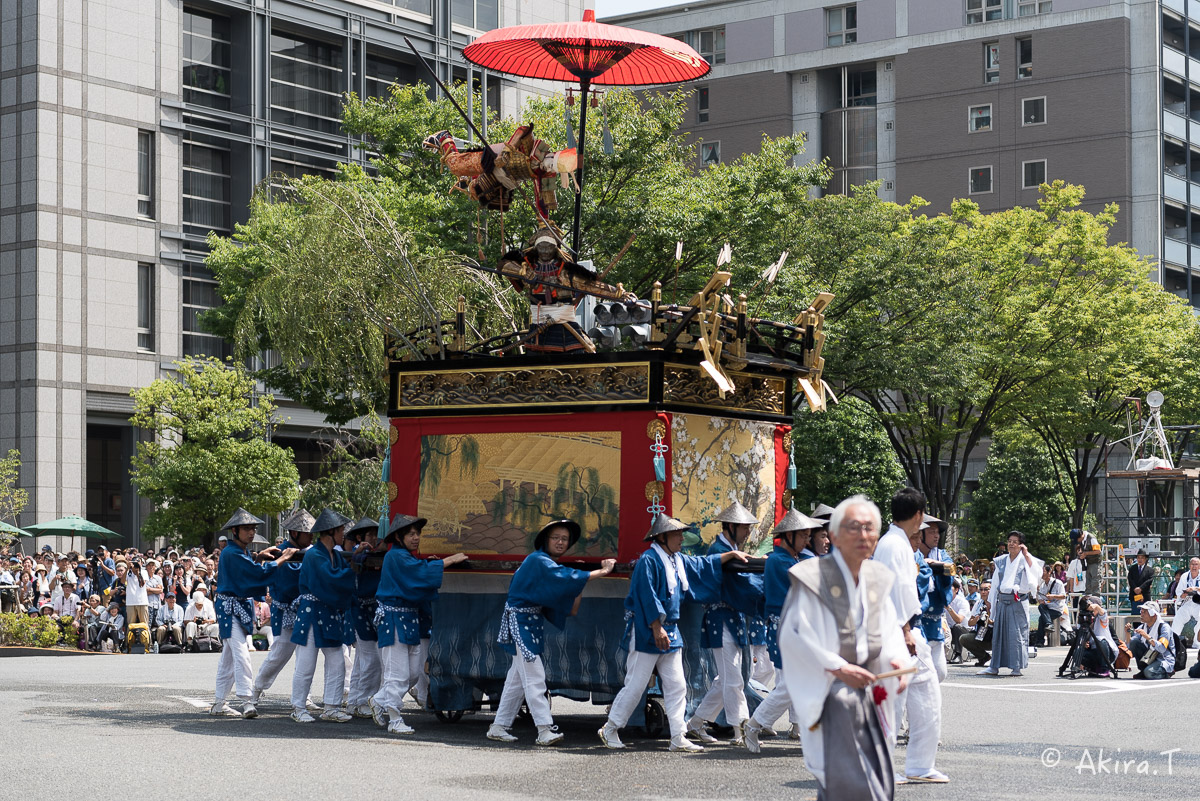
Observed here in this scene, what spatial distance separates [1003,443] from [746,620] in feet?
A: 111

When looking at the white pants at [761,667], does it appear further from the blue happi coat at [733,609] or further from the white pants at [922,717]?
the white pants at [922,717]

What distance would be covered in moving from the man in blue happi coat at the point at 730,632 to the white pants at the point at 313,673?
139 inches

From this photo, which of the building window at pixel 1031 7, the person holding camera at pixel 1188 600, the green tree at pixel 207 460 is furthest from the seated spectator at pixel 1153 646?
the building window at pixel 1031 7

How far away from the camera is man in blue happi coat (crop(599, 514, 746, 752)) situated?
38.3 feet

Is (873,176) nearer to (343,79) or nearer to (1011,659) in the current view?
(343,79)

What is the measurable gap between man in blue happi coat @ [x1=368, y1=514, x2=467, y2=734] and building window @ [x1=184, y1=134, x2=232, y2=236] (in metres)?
33.5

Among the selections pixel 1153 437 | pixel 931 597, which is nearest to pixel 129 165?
pixel 1153 437

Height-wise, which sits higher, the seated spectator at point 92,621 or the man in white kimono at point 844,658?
the man in white kimono at point 844,658

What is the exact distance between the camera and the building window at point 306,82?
46.7 meters

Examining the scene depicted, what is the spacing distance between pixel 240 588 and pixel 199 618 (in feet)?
40.3

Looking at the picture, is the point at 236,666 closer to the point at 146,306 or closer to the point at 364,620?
the point at 364,620

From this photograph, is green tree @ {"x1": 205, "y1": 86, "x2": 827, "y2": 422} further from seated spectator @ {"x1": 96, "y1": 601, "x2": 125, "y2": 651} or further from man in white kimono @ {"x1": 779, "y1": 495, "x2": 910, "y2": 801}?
man in white kimono @ {"x1": 779, "y1": 495, "x2": 910, "y2": 801}

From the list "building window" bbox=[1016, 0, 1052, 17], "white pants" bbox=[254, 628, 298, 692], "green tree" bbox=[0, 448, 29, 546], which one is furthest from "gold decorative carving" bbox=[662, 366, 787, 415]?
"building window" bbox=[1016, 0, 1052, 17]

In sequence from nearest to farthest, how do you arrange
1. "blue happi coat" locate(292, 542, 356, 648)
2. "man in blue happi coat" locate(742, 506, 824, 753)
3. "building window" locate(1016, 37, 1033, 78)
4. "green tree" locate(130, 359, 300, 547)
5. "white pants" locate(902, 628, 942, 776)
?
"white pants" locate(902, 628, 942, 776) → "man in blue happi coat" locate(742, 506, 824, 753) → "blue happi coat" locate(292, 542, 356, 648) → "green tree" locate(130, 359, 300, 547) → "building window" locate(1016, 37, 1033, 78)
